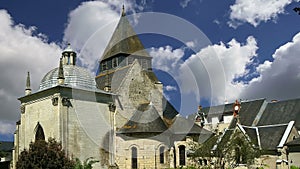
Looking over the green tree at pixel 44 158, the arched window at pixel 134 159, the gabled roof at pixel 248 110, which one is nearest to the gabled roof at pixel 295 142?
the gabled roof at pixel 248 110

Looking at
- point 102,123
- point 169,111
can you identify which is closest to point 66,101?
point 102,123

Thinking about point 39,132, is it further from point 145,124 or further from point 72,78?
point 145,124

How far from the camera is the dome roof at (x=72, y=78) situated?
39219 millimetres

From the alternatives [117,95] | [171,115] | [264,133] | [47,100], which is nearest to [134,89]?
[117,95]

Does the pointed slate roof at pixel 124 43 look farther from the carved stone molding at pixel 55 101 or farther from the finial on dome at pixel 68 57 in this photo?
the carved stone molding at pixel 55 101

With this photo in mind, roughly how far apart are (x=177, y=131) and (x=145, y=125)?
4.49 meters

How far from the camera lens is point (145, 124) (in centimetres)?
3841

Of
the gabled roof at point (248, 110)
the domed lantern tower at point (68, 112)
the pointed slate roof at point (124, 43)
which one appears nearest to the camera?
the domed lantern tower at point (68, 112)

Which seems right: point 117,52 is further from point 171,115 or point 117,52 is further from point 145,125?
point 145,125

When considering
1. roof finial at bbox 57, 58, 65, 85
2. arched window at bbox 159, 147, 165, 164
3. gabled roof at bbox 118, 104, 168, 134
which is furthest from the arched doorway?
roof finial at bbox 57, 58, 65, 85

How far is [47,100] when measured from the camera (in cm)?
3769

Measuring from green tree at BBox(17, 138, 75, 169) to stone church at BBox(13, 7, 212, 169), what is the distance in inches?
162

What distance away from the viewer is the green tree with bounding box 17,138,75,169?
30453 millimetres

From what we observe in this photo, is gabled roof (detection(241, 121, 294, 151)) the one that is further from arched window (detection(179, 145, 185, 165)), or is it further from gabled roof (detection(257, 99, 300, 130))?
arched window (detection(179, 145, 185, 165))
